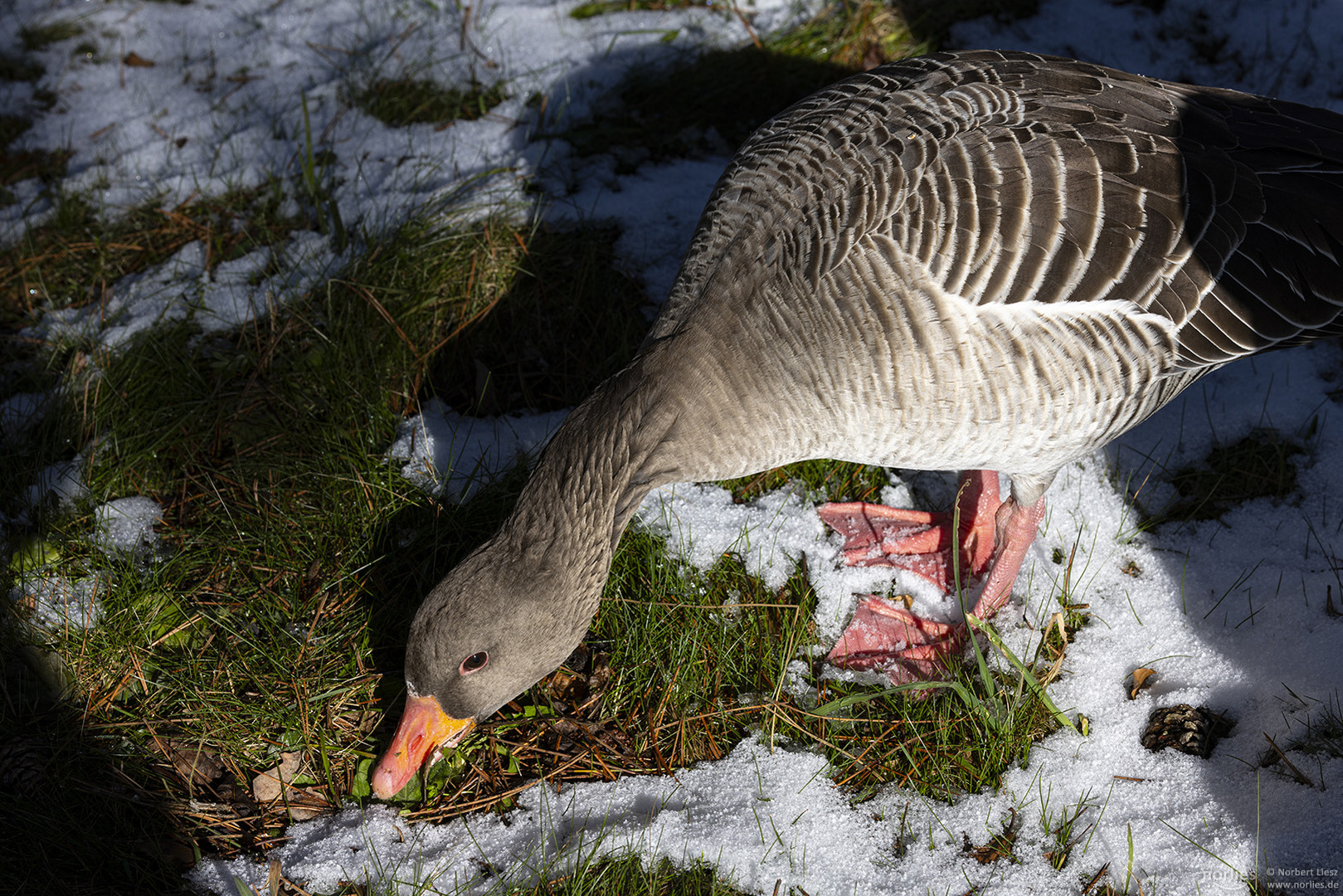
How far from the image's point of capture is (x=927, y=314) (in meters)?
3.06

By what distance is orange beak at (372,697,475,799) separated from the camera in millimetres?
3160

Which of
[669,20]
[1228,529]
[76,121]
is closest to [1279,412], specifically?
[1228,529]

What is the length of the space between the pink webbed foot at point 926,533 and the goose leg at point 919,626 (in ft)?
0.79

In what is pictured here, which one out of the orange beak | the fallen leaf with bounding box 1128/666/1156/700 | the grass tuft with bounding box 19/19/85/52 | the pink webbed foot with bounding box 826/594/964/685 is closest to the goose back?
the fallen leaf with bounding box 1128/666/1156/700

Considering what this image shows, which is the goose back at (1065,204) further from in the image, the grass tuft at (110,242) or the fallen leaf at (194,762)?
the grass tuft at (110,242)

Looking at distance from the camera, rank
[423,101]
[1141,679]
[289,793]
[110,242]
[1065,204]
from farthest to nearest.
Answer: [423,101], [110,242], [1141,679], [289,793], [1065,204]

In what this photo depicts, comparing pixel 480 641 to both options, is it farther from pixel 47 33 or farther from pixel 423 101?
pixel 47 33

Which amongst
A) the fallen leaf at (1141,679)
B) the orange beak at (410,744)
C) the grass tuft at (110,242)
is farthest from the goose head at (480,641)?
the grass tuft at (110,242)

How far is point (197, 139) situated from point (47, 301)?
56.3 inches

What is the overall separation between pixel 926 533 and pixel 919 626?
53 centimetres

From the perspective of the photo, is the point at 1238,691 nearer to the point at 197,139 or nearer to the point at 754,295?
the point at 754,295

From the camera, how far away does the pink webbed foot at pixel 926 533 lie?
13.6ft

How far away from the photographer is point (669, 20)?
624 cm

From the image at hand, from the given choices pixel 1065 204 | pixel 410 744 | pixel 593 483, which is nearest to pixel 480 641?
pixel 410 744
